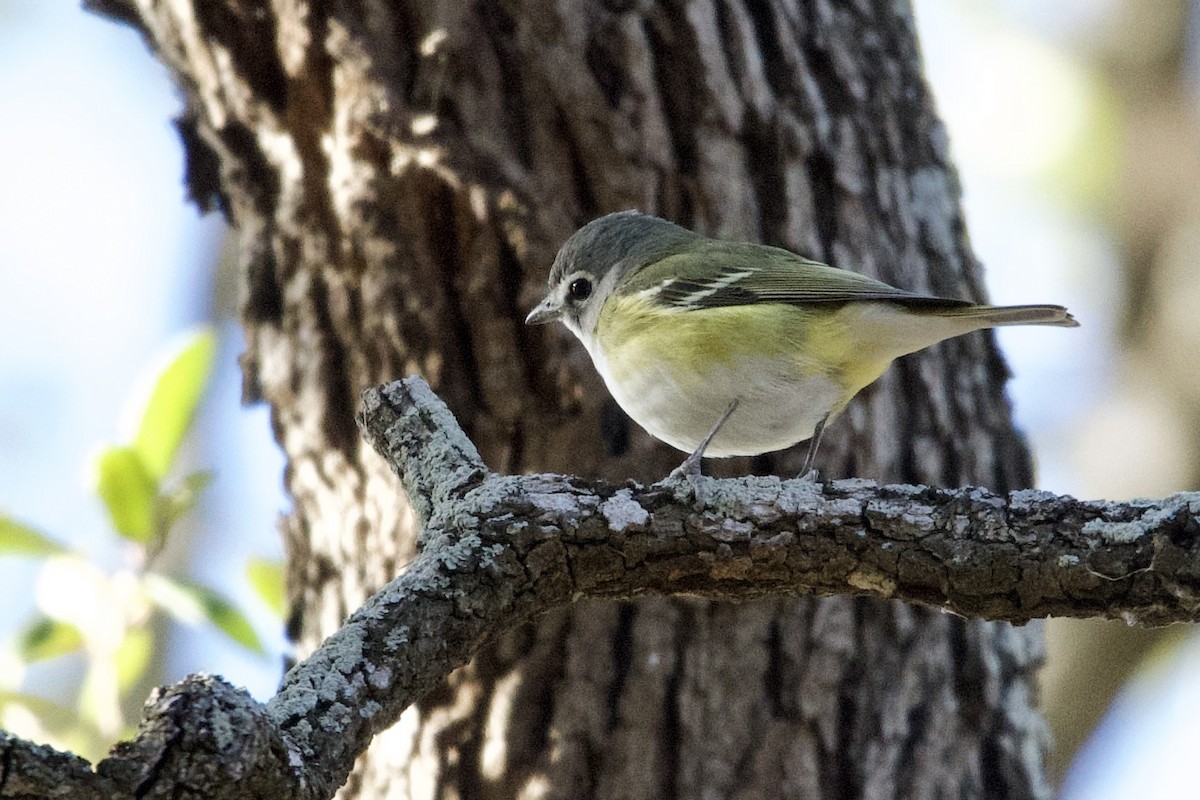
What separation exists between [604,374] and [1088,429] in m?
4.11

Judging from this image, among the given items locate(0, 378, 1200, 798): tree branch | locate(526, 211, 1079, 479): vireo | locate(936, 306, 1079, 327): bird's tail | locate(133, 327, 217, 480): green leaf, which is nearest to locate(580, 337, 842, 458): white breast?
locate(526, 211, 1079, 479): vireo

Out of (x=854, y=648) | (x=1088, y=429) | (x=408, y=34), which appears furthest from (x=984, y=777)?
(x=1088, y=429)

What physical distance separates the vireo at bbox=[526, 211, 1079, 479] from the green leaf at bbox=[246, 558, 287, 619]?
1.63 meters

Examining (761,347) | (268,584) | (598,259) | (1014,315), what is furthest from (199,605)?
(1014,315)

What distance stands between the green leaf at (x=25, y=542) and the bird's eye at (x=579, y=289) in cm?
177

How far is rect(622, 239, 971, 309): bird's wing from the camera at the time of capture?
11.9ft

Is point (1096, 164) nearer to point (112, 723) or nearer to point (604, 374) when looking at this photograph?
point (604, 374)

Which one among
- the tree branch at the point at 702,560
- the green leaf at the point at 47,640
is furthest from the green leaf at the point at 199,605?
the tree branch at the point at 702,560

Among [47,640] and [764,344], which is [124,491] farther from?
[764,344]

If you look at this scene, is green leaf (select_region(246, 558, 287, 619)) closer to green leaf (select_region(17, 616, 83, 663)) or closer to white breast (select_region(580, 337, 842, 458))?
green leaf (select_region(17, 616, 83, 663))

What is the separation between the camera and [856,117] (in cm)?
430

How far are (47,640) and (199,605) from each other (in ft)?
1.49

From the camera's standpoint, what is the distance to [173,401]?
3.88m

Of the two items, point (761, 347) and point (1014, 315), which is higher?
point (761, 347)
